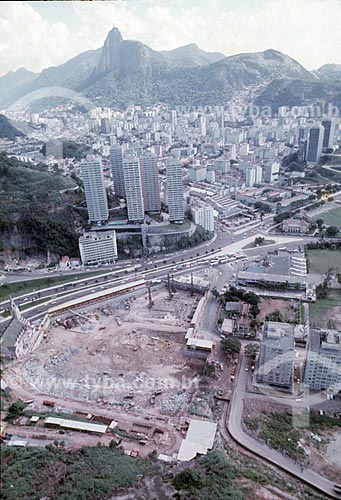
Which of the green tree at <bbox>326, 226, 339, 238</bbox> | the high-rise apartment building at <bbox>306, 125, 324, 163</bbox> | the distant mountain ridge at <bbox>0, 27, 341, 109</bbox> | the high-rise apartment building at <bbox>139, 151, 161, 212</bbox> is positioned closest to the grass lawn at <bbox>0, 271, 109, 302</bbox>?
the high-rise apartment building at <bbox>139, 151, 161, 212</bbox>

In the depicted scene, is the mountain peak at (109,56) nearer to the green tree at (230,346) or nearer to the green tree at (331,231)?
the green tree at (331,231)

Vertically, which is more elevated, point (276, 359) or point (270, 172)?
point (270, 172)

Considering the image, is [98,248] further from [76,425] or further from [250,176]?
[250,176]

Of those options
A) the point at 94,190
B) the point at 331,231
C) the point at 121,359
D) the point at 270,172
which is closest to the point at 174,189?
the point at 94,190

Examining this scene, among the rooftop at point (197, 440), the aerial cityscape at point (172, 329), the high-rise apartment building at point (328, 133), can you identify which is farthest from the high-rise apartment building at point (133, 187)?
the high-rise apartment building at point (328, 133)

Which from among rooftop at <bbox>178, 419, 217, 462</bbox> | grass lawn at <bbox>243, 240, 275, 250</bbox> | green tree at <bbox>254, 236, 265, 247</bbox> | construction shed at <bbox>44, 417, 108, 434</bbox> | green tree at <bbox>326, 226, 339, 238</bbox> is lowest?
rooftop at <bbox>178, 419, 217, 462</bbox>

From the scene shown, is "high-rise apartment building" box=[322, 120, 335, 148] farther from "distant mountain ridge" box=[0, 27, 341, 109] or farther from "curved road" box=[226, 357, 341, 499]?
"curved road" box=[226, 357, 341, 499]

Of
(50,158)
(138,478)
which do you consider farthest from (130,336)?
(50,158)
